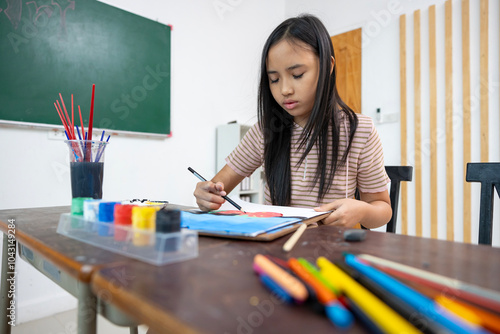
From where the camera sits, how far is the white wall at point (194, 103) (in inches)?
70.8

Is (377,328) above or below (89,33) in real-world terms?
below

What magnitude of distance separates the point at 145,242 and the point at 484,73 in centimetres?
267

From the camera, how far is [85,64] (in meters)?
1.97

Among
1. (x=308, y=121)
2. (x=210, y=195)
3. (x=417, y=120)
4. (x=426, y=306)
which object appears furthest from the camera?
(x=417, y=120)

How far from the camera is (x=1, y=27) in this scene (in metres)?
1.68

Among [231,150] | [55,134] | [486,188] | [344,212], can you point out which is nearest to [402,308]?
[344,212]

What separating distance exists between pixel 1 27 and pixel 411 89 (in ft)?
9.43

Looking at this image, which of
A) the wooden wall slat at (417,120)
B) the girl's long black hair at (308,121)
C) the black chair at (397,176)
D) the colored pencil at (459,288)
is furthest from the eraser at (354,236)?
the wooden wall slat at (417,120)

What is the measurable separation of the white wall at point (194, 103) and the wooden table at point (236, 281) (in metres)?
1.44

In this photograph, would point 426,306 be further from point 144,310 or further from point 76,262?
point 76,262

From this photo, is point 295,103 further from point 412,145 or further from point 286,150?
point 412,145

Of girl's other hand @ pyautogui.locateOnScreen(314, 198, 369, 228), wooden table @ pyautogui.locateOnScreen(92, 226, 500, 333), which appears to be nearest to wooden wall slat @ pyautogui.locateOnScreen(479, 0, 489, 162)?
girl's other hand @ pyautogui.locateOnScreen(314, 198, 369, 228)

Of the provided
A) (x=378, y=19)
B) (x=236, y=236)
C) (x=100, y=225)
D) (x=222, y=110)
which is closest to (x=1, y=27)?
(x=222, y=110)

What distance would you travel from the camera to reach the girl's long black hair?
961mm
